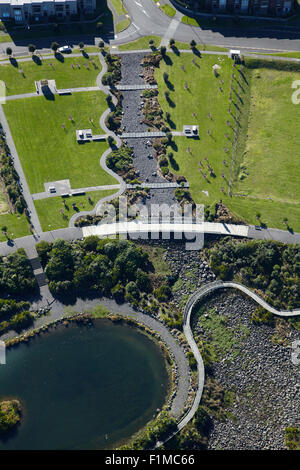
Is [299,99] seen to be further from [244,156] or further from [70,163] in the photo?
[70,163]

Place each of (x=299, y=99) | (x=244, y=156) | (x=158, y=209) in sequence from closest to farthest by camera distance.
→ (x=158, y=209)
(x=244, y=156)
(x=299, y=99)

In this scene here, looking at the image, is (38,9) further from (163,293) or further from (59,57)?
(163,293)

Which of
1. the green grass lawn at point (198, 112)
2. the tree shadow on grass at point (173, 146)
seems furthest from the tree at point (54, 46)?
the tree shadow on grass at point (173, 146)

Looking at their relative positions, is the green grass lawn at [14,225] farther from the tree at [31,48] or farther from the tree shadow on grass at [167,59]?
the tree shadow on grass at [167,59]

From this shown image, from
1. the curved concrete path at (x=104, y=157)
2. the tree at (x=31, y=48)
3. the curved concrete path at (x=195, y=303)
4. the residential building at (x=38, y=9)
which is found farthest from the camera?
the residential building at (x=38, y=9)

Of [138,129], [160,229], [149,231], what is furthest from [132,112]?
[149,231]

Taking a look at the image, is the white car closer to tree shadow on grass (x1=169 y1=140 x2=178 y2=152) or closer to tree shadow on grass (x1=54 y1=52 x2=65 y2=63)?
tree shadow on grass (x1=54 y1=52 x2=65 y2=63)
